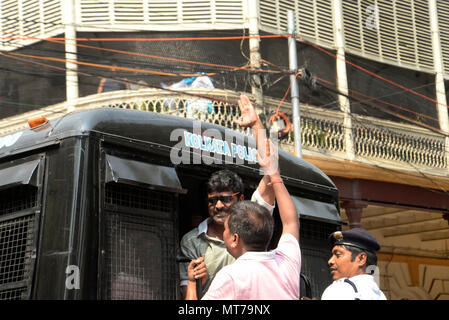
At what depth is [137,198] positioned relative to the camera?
4684 millimetres

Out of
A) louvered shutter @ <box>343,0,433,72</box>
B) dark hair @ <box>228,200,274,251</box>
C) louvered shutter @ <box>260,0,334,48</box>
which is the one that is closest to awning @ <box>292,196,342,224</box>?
dark hair @ <box>228,200,274,251</box>

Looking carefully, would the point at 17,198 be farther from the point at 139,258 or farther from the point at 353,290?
the point at 353,290

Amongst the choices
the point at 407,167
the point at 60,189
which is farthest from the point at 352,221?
the point at 60,189

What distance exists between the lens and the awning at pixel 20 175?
14.9 feet

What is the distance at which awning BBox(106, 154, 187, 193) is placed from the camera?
14.8 feet

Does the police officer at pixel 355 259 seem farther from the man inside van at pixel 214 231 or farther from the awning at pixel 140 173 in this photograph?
→ the awning at pixel 140 173

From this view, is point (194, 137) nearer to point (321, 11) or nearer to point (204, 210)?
point (204, 210)

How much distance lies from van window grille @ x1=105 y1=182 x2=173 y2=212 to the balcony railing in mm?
9052

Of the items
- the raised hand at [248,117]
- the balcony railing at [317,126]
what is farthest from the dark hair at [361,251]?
the balcony railing at [317,126]

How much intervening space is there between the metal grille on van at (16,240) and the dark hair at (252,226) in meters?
1.61

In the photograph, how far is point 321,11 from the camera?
17656 millimetres
